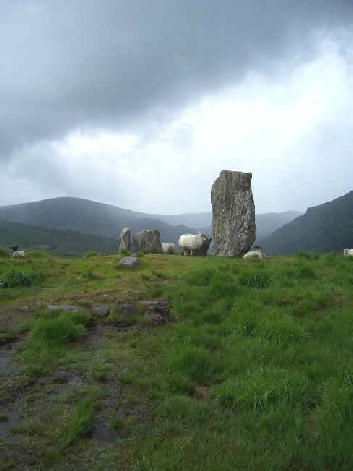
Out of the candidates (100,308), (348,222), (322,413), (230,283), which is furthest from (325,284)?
(348,222)

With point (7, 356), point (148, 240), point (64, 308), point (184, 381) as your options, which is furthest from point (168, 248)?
point (184, 381)

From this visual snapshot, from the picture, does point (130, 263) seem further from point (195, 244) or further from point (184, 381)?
point (184, 381)

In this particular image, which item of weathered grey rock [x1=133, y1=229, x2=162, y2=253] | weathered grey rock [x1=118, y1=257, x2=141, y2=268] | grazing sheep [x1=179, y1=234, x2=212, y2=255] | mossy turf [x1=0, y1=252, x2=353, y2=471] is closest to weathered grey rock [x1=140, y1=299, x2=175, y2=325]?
mossy turf [x1=0, y1=252, x2=353, y2=471]

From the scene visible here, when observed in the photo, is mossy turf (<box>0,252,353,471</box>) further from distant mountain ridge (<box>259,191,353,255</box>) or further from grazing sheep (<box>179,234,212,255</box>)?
distant mountain ridge (<box>259,191,353,255</box>)

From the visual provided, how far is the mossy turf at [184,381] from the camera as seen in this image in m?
5.31

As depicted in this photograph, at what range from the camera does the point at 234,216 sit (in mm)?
28375

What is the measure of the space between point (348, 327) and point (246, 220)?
18473mm

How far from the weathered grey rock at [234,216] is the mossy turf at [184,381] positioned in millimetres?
14071

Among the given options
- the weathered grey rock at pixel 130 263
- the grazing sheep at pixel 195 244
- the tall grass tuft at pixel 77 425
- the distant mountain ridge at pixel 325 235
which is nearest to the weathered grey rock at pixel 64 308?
the tall grass tuft at pixel 77 425

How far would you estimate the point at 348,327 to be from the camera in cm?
992

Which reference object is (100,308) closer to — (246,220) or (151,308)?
(151,308)

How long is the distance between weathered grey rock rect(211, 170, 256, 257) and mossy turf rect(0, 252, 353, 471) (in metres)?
14.1

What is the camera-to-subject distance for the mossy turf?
17.4ft

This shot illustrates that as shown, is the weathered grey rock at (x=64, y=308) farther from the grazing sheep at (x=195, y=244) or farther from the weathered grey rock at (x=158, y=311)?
the grazing sheep at (x=195, y=244)
